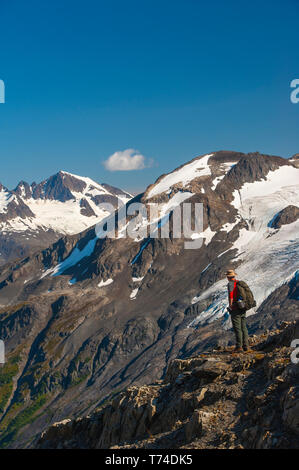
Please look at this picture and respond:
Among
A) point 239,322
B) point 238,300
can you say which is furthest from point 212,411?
point 238,300

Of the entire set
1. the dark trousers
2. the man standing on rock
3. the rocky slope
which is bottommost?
the rocky slope

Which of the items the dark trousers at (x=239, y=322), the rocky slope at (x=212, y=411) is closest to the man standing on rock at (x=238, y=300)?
the dark trousers at (x=239, y=322)

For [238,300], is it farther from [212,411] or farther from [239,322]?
[212,411]

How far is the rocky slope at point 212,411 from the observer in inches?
655

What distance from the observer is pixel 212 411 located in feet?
64.4

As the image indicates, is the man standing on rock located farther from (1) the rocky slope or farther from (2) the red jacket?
(1) the rocky slope

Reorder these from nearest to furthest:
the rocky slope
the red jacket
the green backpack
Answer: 1. the rocky slope
2. the green backpack
3. the red jacket

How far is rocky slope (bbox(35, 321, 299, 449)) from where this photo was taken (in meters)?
16.6

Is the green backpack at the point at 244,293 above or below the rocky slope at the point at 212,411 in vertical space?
above

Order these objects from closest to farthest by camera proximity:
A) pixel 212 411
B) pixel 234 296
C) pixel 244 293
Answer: pixel 212 411 < pixel 244 293 < pixel 234 296

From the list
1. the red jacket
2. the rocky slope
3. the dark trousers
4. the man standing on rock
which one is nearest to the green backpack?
the man standing on rock

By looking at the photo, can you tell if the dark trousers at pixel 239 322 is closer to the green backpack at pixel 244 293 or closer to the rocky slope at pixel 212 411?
the green backpack at pixel 244 293

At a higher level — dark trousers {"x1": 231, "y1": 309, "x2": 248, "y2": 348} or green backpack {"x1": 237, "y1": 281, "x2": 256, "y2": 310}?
green backpack {"x1": 237, "y1": 281, "x2": 256, "y2": 310}
